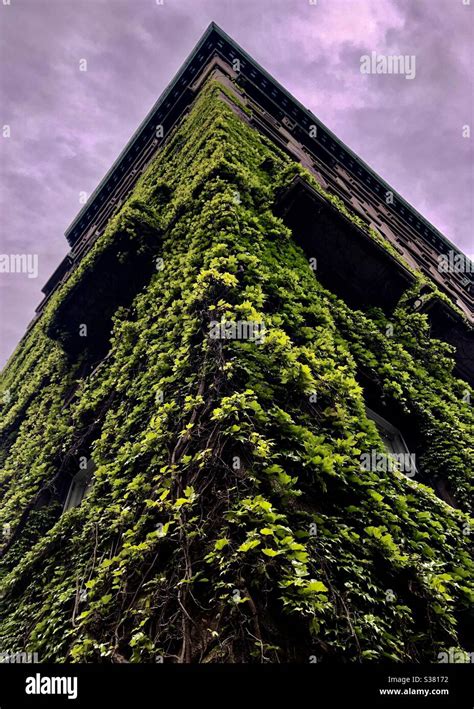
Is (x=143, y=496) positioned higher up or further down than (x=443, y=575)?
higher up

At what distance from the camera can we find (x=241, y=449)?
3498 millimetres

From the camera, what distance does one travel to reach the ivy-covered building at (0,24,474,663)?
2.81 meters

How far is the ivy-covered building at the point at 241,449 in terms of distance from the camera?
2.81 m

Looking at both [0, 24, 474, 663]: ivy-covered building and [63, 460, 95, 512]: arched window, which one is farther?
[63, 460, 95, 512]: arched window

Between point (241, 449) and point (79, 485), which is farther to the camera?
point (79, 485)

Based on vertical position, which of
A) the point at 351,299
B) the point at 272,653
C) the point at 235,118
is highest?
the point at 235,118

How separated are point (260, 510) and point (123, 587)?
1.27 m

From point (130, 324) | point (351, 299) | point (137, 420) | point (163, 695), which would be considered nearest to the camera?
point (163, 695)

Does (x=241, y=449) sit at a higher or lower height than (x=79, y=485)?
higher

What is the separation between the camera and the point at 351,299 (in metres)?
8.77

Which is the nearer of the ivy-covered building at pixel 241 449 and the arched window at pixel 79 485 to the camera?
the ivy-covered building at pixel 241 449

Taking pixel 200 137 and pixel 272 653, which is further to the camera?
pixel 200 137

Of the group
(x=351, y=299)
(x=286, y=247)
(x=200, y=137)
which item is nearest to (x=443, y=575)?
(x=286, y=247)

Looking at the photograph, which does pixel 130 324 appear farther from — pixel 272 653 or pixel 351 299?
pixel 272 653
